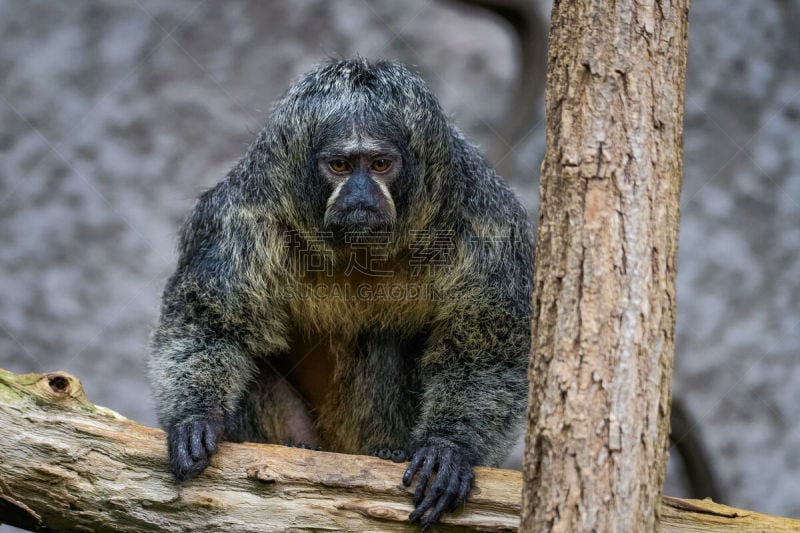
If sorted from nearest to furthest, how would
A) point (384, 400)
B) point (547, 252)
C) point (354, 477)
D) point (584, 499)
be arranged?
point (584, 499)
point (547, 252)
point (354, 477)
point (384, 400)

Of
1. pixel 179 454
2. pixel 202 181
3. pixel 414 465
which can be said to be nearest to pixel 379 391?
pixel 414 465

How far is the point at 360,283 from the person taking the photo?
16.9 ft

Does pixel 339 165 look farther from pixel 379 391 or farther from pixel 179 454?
pixel 179 454

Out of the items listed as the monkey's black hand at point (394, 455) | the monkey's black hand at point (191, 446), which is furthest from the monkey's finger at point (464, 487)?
the monkey's black hand at point (191, 446)

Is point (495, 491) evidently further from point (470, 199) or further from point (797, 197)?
point (797, 197)

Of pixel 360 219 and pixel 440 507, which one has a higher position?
pixel 360 219

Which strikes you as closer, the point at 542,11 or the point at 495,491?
the point at 495,491

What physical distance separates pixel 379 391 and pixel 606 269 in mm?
2398

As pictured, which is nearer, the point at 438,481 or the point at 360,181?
the point at 438,481

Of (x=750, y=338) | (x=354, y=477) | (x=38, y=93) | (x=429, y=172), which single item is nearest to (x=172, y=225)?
(x=38, y=93)

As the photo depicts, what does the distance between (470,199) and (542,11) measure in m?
4.13

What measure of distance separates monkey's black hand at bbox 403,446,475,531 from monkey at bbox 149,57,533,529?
0.04 meters

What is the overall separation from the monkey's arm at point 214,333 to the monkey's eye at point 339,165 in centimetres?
68

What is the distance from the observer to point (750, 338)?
27.9 feet
